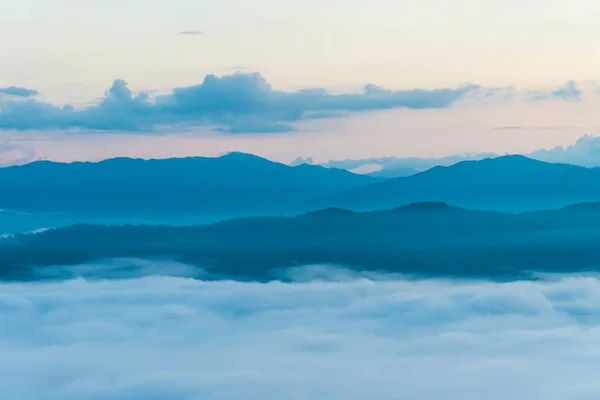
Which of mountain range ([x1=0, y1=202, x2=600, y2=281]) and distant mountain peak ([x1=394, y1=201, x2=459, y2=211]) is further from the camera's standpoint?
distant mountain peak ([x1=394, y1=201, x2=459, y2=211])

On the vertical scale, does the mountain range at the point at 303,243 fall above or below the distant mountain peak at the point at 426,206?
below

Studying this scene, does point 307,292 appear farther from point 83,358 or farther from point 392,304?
point 83,358

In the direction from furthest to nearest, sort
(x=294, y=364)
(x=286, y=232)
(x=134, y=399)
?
1. (x=286, y=232)
2. (x=294, y=364)
3. (x=134, y=399)

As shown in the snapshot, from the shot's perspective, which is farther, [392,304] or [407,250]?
[407,250]

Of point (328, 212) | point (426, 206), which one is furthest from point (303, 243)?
point (426, 206)

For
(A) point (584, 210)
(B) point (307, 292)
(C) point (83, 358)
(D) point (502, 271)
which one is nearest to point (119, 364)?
(C) point (83, 358)

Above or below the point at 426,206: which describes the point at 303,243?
below

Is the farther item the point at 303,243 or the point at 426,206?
the point at 426,206

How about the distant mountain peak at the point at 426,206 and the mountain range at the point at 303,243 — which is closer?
the mountain range at the point at 303,243

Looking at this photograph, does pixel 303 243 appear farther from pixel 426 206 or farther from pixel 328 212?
pixel 426 206

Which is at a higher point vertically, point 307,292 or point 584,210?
point 584,210

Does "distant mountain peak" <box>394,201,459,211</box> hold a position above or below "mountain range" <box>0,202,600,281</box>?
above
